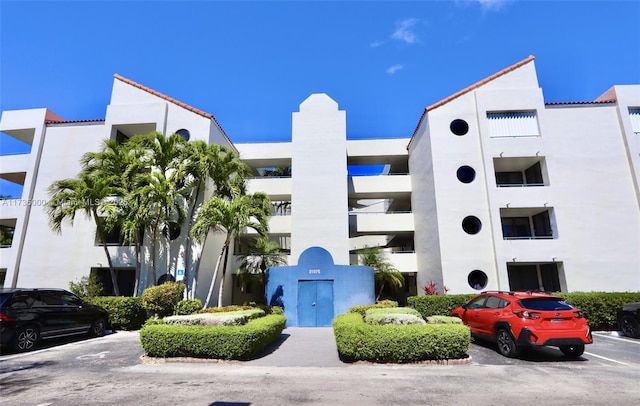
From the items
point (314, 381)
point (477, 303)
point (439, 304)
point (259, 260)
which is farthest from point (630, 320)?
point (259, 260)

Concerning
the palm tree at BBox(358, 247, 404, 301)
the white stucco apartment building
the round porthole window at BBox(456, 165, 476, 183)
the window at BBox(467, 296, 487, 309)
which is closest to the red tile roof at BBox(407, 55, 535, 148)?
the white stucco apartment building

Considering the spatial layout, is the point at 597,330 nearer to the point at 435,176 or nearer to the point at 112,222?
the point at 435,176

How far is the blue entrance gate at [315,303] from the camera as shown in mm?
16516

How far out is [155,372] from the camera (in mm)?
7402

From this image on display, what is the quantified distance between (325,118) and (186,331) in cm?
1535

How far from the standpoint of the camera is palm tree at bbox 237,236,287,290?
1886 cm

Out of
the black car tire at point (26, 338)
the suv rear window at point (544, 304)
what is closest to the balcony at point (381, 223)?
the suv rear window at point (544, 304)

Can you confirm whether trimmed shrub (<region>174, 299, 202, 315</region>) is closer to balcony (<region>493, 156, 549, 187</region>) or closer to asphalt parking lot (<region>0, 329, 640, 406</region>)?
asphalt parking lot (<region>0, 329, 640, 406</region>)

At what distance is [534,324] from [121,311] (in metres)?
15.1

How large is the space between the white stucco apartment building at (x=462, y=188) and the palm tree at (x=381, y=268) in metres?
1.10

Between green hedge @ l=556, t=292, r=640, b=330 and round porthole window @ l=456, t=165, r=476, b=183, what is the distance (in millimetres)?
7452

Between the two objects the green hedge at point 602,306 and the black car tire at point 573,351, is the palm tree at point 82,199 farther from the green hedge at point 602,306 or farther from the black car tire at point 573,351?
the green hedge at point 602,306

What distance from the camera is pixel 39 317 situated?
10125 mm

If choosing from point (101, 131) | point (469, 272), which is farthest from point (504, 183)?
point (101, 131)
